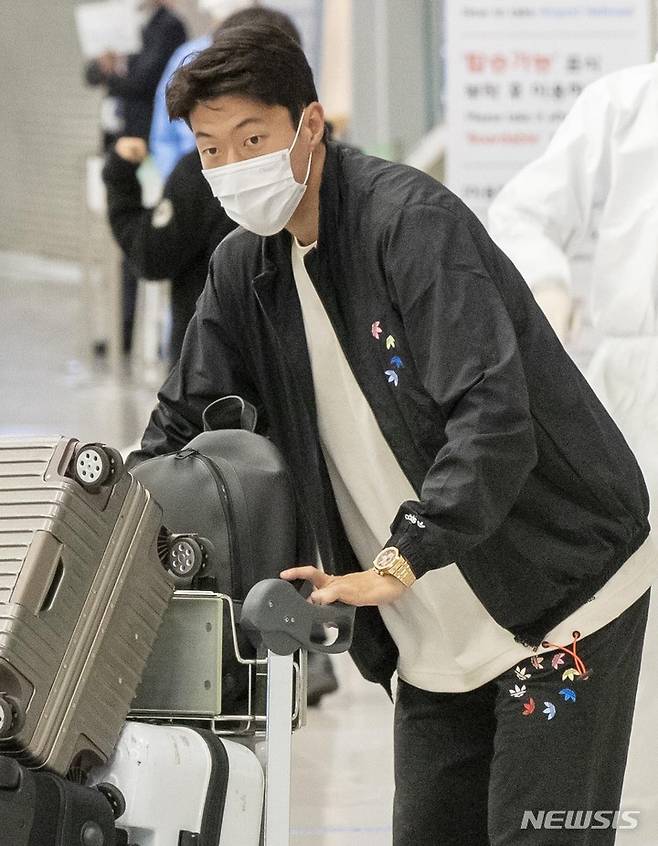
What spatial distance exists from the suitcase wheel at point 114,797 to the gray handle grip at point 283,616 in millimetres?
225

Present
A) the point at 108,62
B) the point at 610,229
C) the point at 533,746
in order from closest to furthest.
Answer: the point at 533,746
the point at 610,229
the point at 108,62

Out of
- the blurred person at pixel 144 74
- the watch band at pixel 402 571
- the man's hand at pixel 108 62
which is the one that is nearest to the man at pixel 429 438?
the watch band at pixel 402 571

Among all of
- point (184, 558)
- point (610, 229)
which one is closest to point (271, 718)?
point (184, 558)

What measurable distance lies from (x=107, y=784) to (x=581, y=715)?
613mm

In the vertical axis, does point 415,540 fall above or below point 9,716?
above

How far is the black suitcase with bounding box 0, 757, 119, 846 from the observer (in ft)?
5.20

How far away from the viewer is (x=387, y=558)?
1729 mm

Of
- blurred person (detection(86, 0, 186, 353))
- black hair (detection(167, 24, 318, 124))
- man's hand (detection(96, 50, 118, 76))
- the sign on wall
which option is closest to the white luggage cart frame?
black hair (detection(167, 24, 318, 124))

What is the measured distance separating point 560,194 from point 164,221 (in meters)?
1.04

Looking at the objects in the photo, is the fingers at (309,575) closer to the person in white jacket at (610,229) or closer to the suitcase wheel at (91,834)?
the suitcase wheel at (91,834)

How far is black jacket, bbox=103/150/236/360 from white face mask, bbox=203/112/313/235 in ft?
5.30

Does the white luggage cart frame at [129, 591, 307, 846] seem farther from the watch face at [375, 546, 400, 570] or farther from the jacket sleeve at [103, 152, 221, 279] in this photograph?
the jacket sleeve at [103, 152, 221, 279]

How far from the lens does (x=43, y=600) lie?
5.51ft

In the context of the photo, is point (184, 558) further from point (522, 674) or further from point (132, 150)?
point (132, 150)
